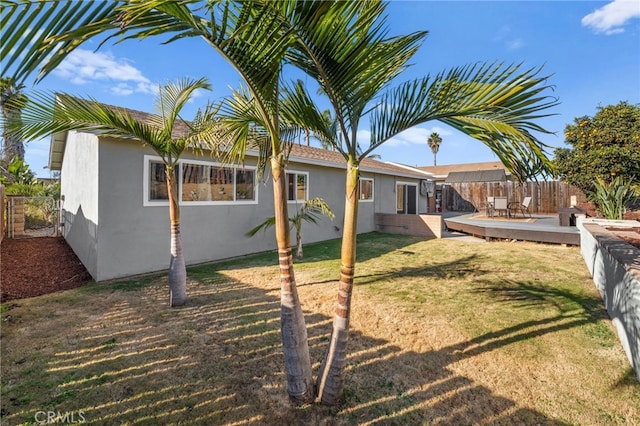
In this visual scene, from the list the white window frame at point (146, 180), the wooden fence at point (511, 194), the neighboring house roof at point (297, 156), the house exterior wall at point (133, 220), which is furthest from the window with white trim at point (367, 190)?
the wooden fence at point (511, 194)

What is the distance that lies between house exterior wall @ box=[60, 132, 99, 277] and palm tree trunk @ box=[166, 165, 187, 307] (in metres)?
2.76

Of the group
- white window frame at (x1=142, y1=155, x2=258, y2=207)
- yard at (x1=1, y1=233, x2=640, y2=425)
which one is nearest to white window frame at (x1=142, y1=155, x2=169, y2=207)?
white window frame at (x1=142, y1=155, x2=258, y2=207)

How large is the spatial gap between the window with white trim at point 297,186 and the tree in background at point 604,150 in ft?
28.8

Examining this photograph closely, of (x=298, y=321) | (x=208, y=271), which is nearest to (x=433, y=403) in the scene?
(x=298, y=321)

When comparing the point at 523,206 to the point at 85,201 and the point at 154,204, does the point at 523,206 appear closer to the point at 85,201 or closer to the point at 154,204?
the point at 154,204

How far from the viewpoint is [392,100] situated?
2.52 metres

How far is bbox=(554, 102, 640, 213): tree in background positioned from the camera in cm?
1038

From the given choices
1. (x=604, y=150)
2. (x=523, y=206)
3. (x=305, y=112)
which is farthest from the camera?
(x=523, y=206)

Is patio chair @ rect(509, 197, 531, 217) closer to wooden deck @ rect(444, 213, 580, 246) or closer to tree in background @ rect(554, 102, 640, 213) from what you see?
tree in background @ rect(554, 102, 640, 213)

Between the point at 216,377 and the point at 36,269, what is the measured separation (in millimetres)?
6969

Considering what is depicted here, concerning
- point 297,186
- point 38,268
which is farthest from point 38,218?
point 297,186

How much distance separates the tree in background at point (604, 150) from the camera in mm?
10375

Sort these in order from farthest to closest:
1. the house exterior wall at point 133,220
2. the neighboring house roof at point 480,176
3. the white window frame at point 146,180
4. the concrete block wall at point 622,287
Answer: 1. the neighboring house roof at point 480,176
2. the white window frame at point 146,180
3. the house exterior wall at point 133,220
4. the concrete block wall at point 622,287

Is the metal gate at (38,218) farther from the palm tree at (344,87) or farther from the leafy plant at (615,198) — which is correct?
the leafy plant at (615,198)
